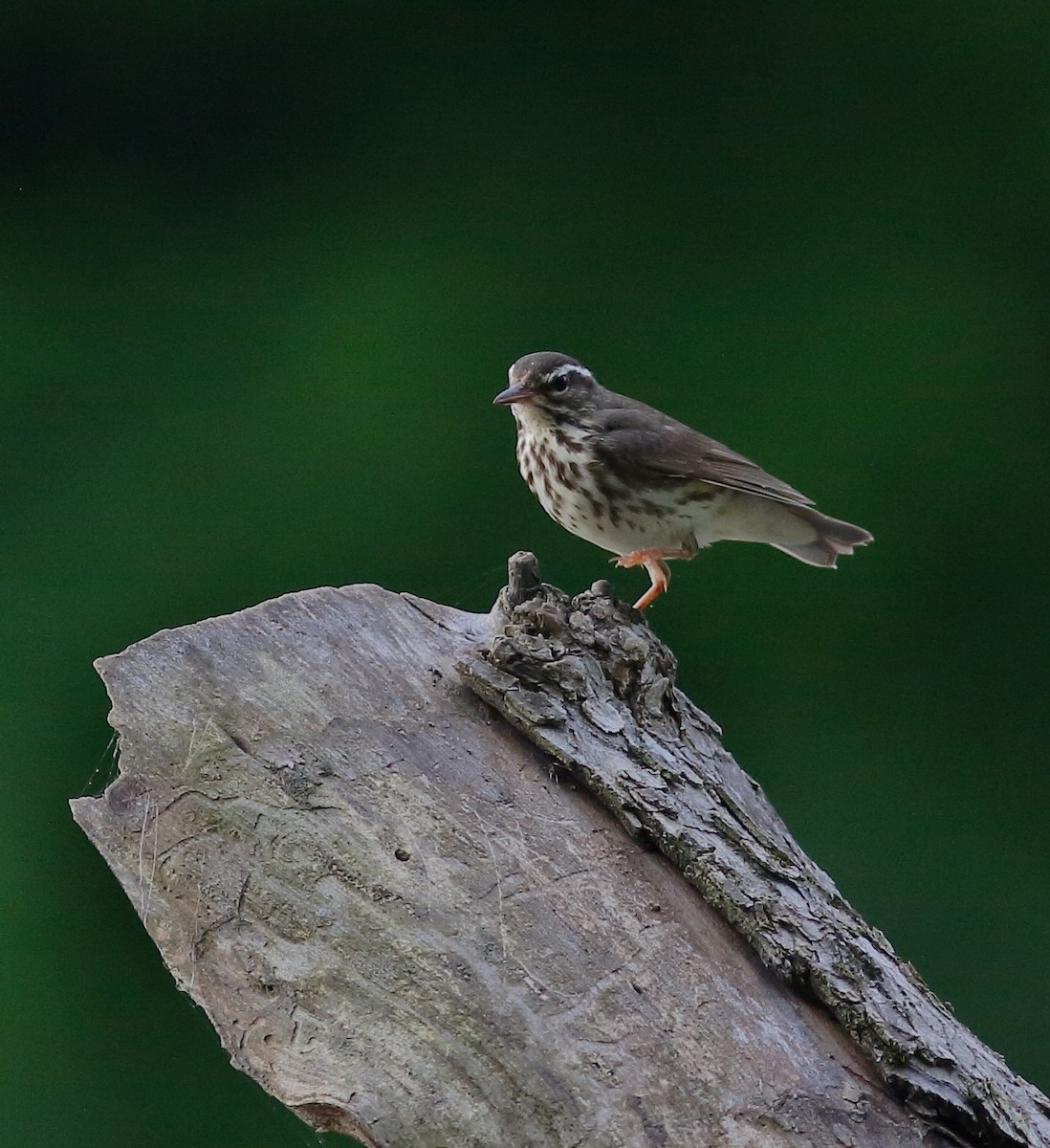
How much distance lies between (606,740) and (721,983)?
406 millimetres

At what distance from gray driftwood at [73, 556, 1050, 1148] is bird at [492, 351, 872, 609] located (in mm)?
800

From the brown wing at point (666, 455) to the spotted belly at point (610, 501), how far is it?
33mm

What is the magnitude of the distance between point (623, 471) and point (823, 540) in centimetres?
59

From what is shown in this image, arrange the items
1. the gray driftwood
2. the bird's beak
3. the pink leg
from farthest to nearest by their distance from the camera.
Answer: the pink leg
the bird's beak
the gray driftwood

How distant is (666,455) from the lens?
9.84 feet

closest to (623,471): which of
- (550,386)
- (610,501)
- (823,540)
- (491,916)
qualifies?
(610,501)

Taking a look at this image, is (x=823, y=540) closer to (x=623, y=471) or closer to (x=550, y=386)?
(x=623, y=471)

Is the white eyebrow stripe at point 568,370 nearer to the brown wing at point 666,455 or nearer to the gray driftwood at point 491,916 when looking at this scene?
the brown wing at point 666,455

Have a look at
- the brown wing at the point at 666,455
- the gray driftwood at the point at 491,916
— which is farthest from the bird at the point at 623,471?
the gray driftwood at the point at 491,916

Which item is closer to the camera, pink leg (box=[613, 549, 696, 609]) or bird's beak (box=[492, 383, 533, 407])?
bird's beak (box=[492, 383, 533, 407])

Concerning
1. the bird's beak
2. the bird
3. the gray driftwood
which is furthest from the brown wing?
the gray driftwood

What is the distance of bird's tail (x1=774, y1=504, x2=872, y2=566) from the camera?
3.24m

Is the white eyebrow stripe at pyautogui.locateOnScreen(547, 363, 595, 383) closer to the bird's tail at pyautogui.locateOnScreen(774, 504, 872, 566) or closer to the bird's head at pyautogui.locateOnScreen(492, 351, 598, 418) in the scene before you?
the bird's head at pyautogui.locateOnScreen(492, 351, 598, 418)

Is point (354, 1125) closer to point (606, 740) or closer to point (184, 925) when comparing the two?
point (184, 925)
